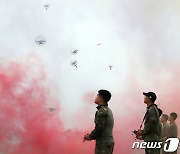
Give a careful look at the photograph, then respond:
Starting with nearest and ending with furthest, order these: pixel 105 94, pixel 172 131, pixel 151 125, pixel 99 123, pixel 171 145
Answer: pixel 99 123 < pixel 105 94 < pixel 151 125 < pixel 171 145 < pixel 172 131

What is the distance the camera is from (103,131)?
8750mm

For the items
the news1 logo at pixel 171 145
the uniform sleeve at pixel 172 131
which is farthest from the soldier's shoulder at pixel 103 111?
the uniform sleeve at pixel 172 131

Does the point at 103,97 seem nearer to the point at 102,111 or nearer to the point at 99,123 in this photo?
the point at 102,111

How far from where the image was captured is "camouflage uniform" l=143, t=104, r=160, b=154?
29.6 ft

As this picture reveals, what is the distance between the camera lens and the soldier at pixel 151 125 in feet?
29.7

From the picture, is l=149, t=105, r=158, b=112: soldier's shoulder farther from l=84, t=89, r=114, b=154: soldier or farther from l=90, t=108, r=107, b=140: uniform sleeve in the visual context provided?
l=90, t=108, r=107, b=140: uniform sleeve

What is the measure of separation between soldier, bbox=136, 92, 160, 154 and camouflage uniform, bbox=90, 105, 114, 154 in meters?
0.81

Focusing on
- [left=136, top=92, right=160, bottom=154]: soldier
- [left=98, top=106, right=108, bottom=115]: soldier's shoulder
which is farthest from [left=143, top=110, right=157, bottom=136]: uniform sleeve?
[left=98, top=106, right=108, bottom=115]: soldier's shoulder

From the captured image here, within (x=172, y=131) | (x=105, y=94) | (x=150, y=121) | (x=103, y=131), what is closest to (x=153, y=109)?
(x=150, y=121)

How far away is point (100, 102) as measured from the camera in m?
8.94

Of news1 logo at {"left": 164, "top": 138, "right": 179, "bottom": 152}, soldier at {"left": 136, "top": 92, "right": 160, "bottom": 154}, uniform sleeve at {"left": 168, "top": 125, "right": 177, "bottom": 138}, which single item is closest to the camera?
soldier at {"left": 136, "top": 92, "right": 160, "bottom": 154}

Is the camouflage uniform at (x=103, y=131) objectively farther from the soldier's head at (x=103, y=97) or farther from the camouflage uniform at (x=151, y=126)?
the camouflage uniform at (x=151, y=126)

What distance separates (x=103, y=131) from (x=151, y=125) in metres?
1.09

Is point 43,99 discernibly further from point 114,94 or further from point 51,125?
point 114,94
